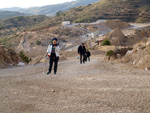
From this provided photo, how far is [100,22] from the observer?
83875 mm

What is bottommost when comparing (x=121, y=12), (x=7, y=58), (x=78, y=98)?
(x=7, y=58)

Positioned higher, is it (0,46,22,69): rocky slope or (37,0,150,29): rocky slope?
(37,0,150,29): rocky slope

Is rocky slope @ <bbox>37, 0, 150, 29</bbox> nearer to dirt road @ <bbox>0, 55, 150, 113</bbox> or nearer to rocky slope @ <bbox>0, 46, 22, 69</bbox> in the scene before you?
rocky slope @ <bbox>0, 46, 22, 69</bbox>

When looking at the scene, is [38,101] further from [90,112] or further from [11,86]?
[11,86]

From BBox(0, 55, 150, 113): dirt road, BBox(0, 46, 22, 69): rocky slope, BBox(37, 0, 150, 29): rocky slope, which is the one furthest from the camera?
BBox(37, 0, 150, 29): rocky slope

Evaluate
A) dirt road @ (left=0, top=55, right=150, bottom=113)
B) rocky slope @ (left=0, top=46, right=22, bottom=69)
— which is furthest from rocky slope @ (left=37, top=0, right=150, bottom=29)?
dirt road @ (left=0, top=55, right=150, bottom=113)

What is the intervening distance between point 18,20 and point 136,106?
150 meters

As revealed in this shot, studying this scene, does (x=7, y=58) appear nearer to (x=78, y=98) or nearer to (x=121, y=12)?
(x=78, y=98)

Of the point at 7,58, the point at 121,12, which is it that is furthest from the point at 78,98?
the point at 121,12

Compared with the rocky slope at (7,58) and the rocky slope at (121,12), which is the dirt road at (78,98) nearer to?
the rocky slope at (7,58)

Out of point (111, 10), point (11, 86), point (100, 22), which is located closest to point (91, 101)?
point (11, 86)

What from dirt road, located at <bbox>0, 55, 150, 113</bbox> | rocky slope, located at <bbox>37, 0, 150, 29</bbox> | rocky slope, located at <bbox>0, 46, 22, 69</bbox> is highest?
rocky slope, located at <bbox>37, 0, 150, 29</bbox>

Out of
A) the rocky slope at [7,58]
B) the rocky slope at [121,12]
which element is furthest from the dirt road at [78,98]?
the rocky slope at [121,12]

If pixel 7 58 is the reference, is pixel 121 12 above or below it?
above
